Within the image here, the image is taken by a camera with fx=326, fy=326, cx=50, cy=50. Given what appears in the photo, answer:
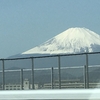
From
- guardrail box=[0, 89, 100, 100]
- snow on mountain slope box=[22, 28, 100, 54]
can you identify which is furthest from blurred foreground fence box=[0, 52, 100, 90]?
guardrail box=[0, 89, 100, 100]

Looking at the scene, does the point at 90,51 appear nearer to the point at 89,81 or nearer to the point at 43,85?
the point at 89,81

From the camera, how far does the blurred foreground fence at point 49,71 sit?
305 cm

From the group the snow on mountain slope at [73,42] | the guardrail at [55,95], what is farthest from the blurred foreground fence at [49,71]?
the guardrail at [55,95]

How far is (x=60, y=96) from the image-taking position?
226cm

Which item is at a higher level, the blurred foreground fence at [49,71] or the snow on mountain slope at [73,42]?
the snow on mountain slope at [73,42]

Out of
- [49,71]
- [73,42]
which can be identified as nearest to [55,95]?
[73,42]

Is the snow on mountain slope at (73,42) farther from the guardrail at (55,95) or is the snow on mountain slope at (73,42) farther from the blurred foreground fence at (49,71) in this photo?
the guardrail at (55,95)

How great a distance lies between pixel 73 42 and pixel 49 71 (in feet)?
1.47

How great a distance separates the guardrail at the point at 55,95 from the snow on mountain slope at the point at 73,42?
62 cm

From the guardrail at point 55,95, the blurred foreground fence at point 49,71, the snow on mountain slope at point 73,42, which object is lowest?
the guardrail at point 55,95

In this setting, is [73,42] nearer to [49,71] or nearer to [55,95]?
[49,71]

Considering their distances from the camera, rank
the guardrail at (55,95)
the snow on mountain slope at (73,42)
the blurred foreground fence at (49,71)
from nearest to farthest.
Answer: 1. the guardrail at (55,95)
2. the snow on mountain slope at (73,42)
3. the blurred foreground fence at (49,71)

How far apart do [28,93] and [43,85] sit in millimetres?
679

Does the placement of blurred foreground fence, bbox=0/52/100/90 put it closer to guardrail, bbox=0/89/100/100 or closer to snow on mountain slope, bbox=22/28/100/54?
snow on mountain slope, bbox=22/28/100/54
